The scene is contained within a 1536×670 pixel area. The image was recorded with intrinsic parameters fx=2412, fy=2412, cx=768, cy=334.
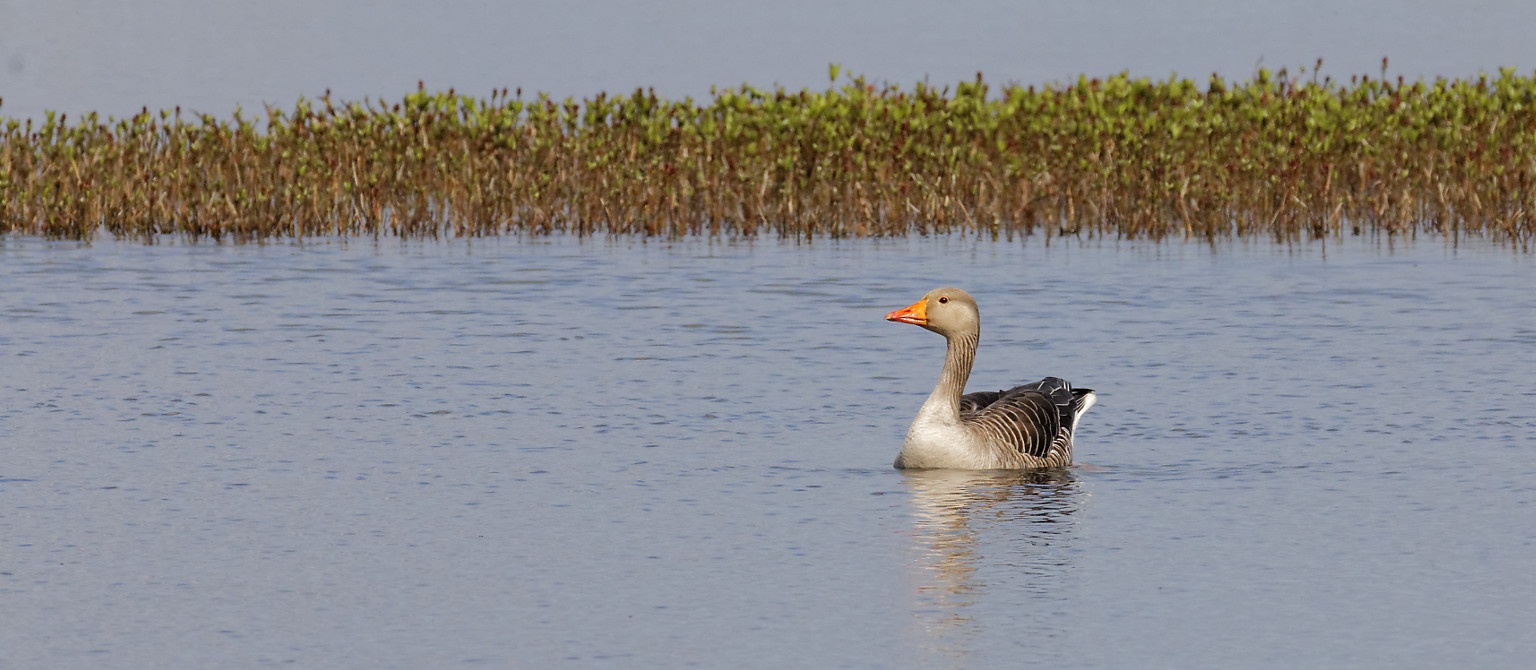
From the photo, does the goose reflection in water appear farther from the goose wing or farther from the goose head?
the goose head

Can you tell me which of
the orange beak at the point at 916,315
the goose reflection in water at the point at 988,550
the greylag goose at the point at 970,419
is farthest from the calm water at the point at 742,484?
the orange beak at the point at 916,315

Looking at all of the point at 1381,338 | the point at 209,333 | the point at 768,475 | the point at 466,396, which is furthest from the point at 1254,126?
the point at 768,475

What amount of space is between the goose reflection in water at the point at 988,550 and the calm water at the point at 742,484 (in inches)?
1.1

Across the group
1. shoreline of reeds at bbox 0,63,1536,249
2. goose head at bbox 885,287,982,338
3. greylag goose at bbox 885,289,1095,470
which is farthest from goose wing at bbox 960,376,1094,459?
shoreline of reeds at bbox 0,63,1536,249

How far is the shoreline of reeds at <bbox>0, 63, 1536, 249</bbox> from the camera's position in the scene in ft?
87.9

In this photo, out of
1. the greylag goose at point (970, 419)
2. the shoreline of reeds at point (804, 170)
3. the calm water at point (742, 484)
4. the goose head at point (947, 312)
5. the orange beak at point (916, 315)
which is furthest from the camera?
the shoreline of reeds at point (804, 170)

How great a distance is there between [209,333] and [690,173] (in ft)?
35.2

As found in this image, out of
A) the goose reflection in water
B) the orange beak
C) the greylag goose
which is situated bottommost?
the goose reflection in water

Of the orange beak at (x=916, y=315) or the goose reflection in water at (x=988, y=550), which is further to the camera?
the orange beak at (x=916, y=315)

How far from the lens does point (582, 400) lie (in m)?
13.8

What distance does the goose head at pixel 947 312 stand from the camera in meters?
11.8

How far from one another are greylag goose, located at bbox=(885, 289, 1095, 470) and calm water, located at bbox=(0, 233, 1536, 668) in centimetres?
24

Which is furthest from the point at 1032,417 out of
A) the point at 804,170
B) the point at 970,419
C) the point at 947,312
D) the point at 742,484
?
the point at 804,170

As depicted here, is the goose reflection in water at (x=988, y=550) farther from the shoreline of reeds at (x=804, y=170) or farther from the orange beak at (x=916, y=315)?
the shoreline of reeds at (x=804, y=170)
